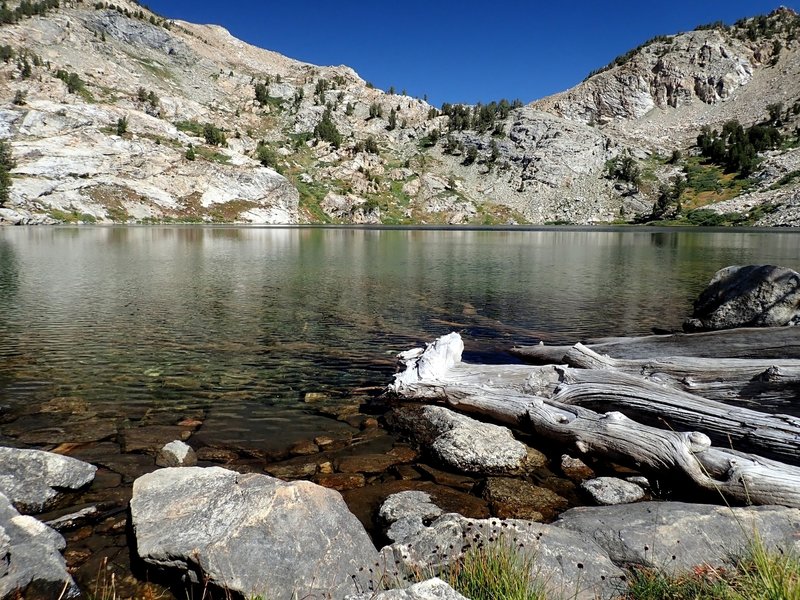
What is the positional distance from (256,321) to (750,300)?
21.9 metres

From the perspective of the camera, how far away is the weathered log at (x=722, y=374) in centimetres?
979

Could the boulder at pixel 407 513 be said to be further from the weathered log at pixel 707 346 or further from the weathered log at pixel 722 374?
the weathered log at pixel 707 346

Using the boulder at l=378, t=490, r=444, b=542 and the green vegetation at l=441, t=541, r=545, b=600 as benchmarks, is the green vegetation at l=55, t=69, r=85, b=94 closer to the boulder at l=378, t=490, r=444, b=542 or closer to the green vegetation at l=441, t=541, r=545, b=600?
the boulder at l=378, t=490, r=444, b=542

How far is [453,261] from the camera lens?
1881 inches

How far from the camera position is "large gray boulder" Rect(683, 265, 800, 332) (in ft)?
57.5

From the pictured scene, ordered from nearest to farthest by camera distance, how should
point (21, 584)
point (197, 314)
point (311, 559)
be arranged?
point (21, 584) < point (311, 559) < point (197, 314)

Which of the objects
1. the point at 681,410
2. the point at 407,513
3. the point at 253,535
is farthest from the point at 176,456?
the point at 681,410

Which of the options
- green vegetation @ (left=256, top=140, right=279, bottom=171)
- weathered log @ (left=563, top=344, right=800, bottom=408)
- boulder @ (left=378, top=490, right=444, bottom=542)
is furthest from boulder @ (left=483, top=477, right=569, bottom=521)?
green vegetation @ (left=256, top=140, right=279, bottom=171)

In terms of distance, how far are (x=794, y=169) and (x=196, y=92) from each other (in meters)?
229

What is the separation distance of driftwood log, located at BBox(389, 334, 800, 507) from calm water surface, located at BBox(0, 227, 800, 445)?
269 centimetres

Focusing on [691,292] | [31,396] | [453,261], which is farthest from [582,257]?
[31,396]

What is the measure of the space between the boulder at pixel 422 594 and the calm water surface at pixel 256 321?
300 inches

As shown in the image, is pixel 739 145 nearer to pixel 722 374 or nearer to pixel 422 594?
pixel 722 374

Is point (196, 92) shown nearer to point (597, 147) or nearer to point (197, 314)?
point (597, 147)
